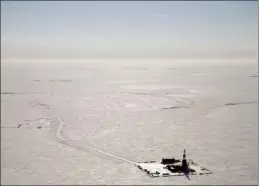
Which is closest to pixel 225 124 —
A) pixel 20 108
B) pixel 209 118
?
pixel 209 118

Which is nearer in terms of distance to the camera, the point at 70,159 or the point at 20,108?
the point at 70,159

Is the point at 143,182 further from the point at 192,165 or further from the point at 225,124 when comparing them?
the point at 225,124

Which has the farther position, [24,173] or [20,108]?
[20,108]

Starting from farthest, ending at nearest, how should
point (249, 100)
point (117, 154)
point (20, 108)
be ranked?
point (249, 100)
point (20, 108)
point (117, 154)

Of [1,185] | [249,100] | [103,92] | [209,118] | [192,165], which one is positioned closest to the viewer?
[1,185]

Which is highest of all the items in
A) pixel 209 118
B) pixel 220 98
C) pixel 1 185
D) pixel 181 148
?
pixel 220 98

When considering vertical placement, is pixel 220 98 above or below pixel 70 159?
above

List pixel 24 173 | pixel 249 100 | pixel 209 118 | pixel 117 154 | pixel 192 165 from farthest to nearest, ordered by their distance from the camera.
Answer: pixel 249 100
pixel 209 118
pixel 117 154
pixel 192 165
pixel 24 173

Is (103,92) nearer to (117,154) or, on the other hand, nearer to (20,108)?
(20,108)

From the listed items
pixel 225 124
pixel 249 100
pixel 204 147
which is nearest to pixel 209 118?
pixel 225 124
